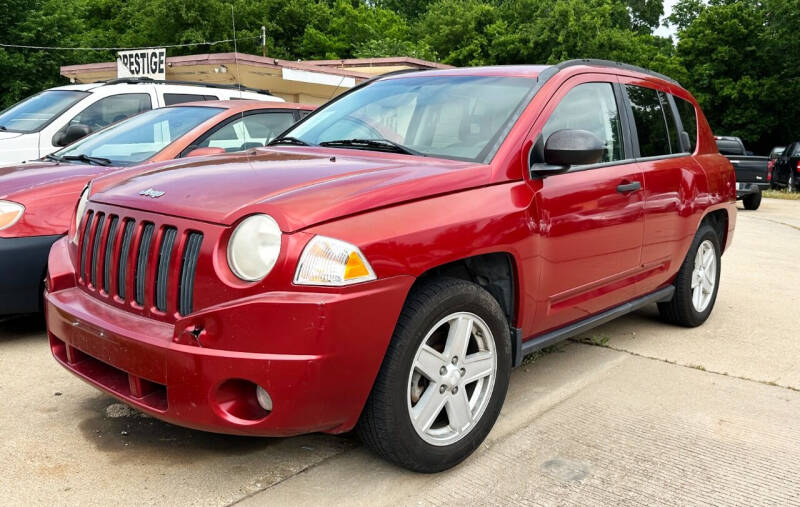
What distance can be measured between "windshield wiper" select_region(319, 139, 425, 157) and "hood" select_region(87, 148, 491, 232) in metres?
0.11

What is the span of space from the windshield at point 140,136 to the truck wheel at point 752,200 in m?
13.2

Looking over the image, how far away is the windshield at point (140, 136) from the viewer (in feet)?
17.5

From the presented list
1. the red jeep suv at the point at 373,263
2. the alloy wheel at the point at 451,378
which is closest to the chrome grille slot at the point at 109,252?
the red jeep suv at the point at 373,263

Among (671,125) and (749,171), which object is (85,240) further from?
(749,171)

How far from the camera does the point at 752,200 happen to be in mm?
15711

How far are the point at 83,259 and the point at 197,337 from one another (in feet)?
2.93

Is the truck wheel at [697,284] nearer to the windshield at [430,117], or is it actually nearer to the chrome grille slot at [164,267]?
the windshield at [430,117]

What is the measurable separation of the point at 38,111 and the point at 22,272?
4417 millimetres

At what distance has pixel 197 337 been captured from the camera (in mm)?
2500

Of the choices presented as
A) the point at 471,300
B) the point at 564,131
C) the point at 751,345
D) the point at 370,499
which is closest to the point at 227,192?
the point at 471,300

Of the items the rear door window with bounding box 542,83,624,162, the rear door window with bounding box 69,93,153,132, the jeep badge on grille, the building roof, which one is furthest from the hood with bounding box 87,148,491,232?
the building roof

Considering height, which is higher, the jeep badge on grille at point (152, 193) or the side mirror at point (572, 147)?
the side mirror at point (572, 147)

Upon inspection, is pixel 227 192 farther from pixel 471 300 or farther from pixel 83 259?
pixel 471 300

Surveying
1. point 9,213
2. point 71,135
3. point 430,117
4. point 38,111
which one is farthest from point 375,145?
point 38,111
